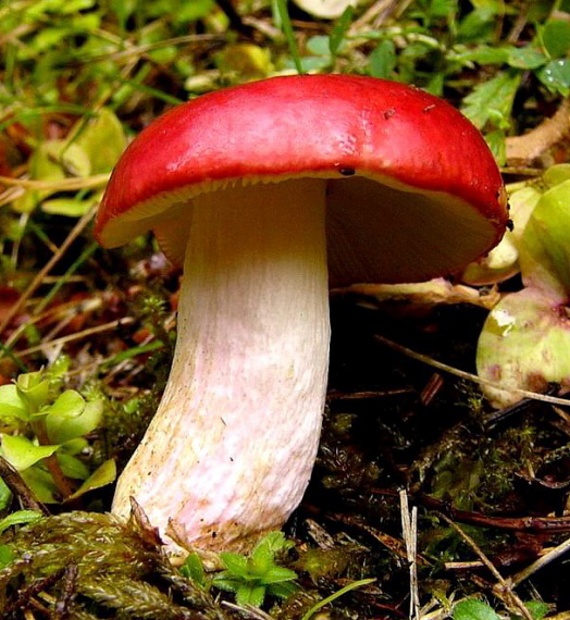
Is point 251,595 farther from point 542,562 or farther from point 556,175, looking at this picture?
point 556,175

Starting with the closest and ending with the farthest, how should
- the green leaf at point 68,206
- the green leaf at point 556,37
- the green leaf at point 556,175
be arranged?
the green leaf at point 556,175
the green leaf at point 556,37
the green leaf at point 68,206

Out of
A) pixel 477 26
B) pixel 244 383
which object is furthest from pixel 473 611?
pixel 477 26

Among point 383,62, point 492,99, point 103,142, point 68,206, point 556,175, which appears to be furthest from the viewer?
point 103,142

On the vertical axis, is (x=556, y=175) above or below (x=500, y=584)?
above

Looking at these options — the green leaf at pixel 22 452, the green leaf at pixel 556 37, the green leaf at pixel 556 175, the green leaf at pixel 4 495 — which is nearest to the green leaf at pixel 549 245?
the green leaf at pixel 556 175

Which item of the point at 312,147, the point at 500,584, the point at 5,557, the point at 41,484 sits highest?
the point at 312,147

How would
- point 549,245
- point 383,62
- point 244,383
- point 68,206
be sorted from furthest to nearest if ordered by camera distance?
point 68,206 < point 383,62 < point 549,245 < point 244,383

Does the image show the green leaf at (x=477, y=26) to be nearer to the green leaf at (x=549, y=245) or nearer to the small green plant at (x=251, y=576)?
the green leaf at (x=549, y=245)
